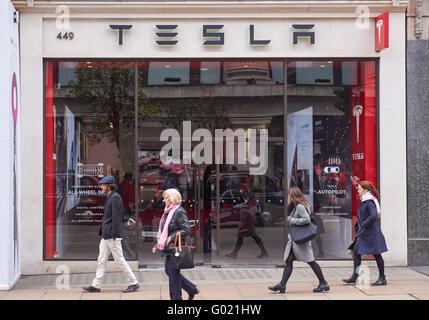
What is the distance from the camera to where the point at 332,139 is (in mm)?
12438

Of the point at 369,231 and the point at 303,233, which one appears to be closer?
the point at 303,233

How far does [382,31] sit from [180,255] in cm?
650

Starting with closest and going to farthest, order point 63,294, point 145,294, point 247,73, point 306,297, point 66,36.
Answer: point 306,297 → point 145,294 → point 63,294 → point 66,36 → point 247,73

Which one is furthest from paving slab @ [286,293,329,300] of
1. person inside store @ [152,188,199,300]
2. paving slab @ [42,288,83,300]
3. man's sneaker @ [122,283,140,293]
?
paving slab @ [42,288,83,300]

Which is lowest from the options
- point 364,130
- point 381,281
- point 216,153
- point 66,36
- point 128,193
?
point 381,281

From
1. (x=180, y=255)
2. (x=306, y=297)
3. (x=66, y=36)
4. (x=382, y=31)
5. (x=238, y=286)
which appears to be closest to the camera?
(x=180, y=255)

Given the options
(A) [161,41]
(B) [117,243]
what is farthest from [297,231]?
(A) [161,41]

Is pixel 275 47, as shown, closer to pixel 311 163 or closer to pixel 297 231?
pixel 311 163

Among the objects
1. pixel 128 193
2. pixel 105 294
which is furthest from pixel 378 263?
pixel 128 193

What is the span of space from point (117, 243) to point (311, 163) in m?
4.73

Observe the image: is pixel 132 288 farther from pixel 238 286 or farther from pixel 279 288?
pixel 279 288

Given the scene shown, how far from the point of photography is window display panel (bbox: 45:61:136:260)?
1184 cm
